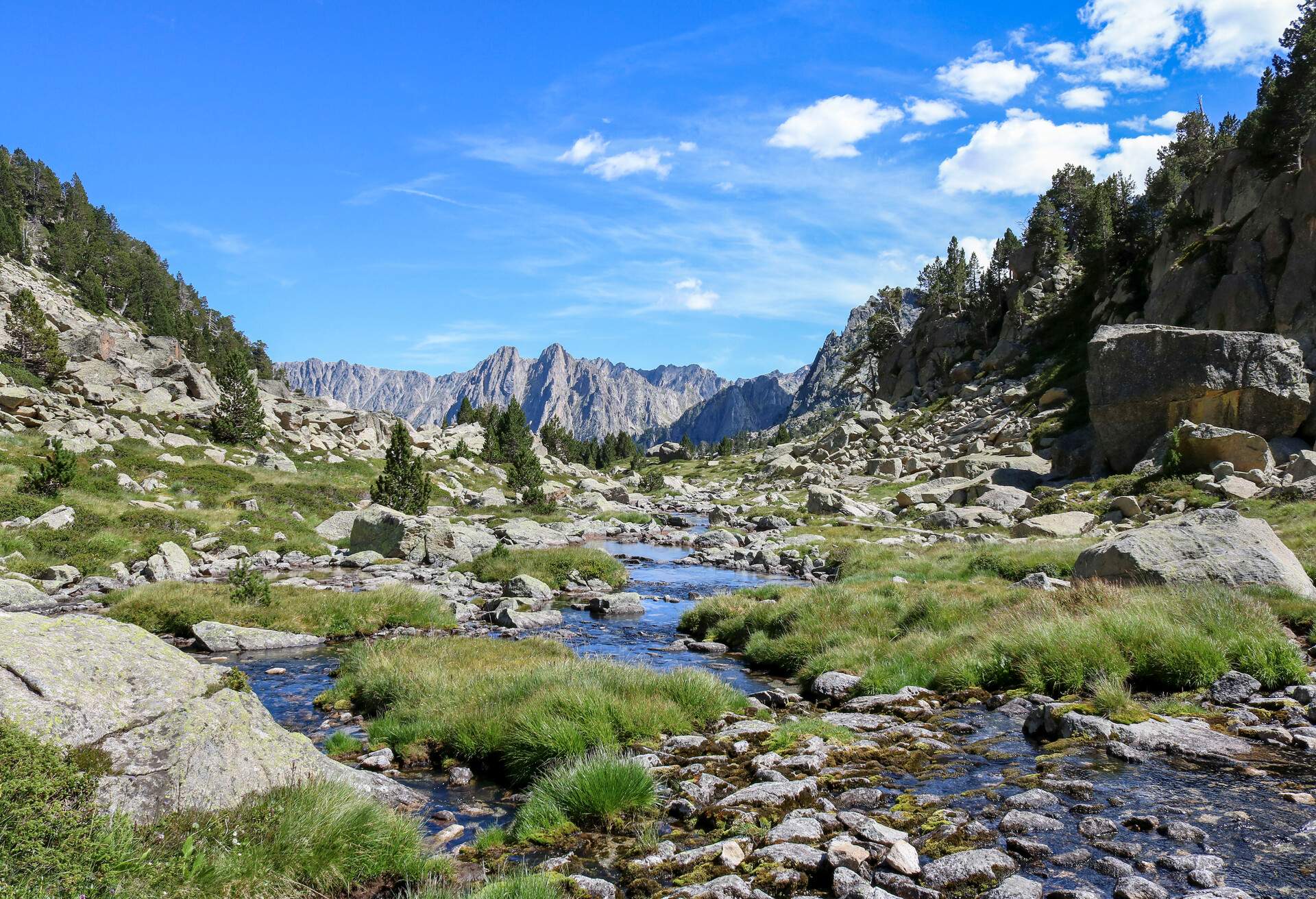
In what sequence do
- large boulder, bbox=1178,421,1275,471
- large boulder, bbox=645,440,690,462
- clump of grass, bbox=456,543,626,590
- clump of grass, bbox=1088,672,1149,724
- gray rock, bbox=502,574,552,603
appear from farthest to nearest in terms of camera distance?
large boulder, bbox=645,440,690,462
clump of grass, bbox=456,543,626,590
large boulder, bbox=1178,421,1275,471
gray rock, bbox=502,574,552,603
clump of grass, bbox=1088,672,1149,724

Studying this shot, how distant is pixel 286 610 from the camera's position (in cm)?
2106

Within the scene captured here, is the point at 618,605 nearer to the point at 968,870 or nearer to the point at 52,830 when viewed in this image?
the point at 968,870

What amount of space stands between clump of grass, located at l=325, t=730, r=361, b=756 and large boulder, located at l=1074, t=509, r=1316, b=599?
615 inches

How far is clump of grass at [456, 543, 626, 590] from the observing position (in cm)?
3142

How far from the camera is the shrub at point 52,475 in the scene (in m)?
33.0

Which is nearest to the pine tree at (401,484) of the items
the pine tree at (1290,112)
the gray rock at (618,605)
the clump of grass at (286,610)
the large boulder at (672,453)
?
the clump of grass at (286,610)

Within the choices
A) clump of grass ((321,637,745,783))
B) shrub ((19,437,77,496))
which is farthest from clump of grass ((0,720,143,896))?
shrub ((19,437,77,496))

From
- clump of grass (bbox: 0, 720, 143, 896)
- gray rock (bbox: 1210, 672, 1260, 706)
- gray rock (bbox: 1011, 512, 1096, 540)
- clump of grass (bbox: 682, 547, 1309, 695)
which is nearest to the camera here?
clump of grass (bbox: 0, 720, 143, 896)

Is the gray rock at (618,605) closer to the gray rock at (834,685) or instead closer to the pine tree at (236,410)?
the gray rock at (834,685)

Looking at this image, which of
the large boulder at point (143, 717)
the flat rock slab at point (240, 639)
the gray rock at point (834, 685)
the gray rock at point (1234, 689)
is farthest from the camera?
the flat rock slab at point (240, 639)

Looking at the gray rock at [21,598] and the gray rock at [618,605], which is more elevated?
the gray rock at [21,598]

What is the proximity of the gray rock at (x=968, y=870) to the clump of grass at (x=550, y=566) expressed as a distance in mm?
25305

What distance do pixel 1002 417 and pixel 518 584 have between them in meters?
54.7

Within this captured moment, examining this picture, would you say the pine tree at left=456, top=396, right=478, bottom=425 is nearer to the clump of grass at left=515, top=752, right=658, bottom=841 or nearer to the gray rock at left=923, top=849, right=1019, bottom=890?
the clump of grass at left=515, top=752, right=658, bottom=841
